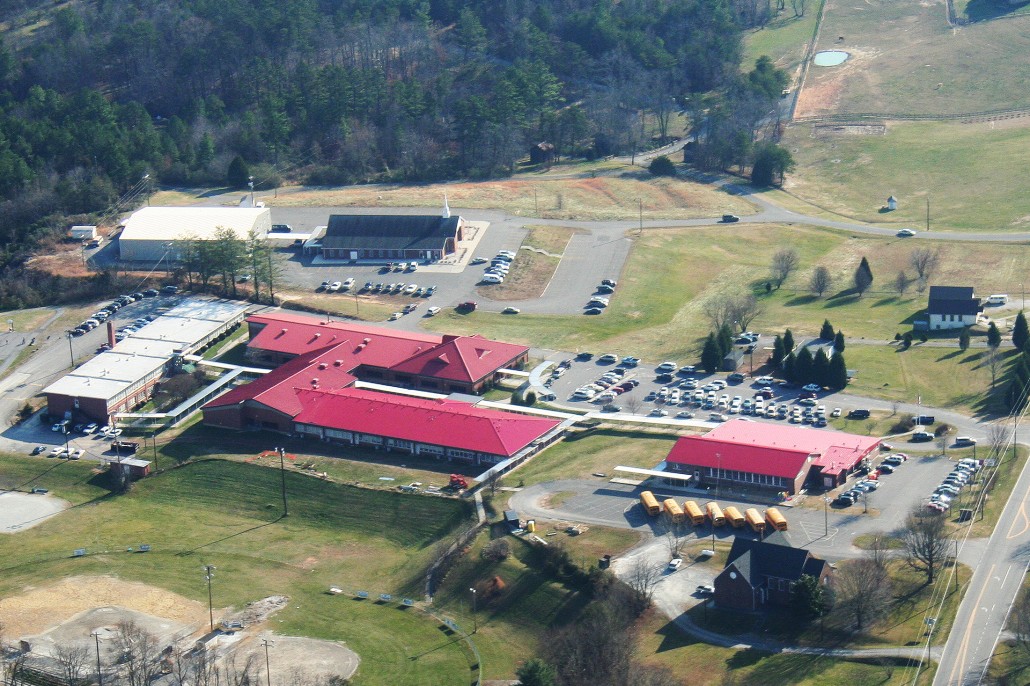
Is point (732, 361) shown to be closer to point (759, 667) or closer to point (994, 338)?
point (994, 338)

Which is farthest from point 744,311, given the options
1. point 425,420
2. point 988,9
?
point 988,9

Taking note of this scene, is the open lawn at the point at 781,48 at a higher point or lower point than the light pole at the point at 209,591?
higher

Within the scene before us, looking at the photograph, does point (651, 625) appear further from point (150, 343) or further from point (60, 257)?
point (60, 257)

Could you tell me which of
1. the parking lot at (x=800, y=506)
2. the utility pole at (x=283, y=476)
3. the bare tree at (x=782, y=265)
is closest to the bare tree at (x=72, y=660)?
the utility pole at (x=283, y=476)

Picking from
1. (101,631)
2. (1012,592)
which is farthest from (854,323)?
(101,631)

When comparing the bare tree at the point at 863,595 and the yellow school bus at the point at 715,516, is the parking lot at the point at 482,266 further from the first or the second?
the bare tree at the point at 863,595

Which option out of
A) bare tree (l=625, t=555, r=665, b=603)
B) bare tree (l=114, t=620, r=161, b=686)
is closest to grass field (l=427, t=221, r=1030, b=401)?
bare tree (l=625, t=555, r=665, b=603)
